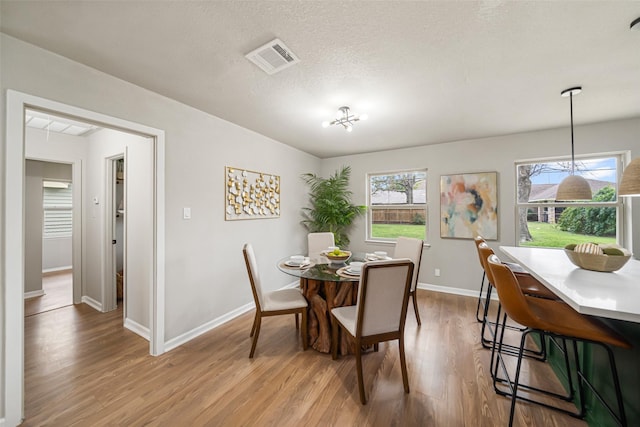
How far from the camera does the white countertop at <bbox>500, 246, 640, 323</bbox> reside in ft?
3.25

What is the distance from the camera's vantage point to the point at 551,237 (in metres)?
3.27

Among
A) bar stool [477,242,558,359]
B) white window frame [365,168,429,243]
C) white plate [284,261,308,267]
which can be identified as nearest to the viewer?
bar stool [477,242,558,359]

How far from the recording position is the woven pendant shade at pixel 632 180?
1.47 metres

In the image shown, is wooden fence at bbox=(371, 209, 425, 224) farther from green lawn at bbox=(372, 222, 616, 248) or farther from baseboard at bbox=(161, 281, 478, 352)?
green lawn at bbox=(372, 222, 616, 248)

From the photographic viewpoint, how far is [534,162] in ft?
11.0

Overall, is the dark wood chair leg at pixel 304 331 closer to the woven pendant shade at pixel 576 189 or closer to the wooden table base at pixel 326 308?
the wooden table base at pixel 326 308

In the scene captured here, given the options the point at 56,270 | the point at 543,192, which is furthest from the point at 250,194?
the point at 56,270

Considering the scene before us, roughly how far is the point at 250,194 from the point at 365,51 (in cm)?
223

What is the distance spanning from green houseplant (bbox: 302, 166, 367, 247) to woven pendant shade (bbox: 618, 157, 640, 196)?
308cm

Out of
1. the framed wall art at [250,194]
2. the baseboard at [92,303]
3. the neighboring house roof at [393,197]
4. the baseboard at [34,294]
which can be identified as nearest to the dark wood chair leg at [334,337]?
the framed wall art at [250,194]

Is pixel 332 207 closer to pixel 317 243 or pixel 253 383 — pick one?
pixel 317 243

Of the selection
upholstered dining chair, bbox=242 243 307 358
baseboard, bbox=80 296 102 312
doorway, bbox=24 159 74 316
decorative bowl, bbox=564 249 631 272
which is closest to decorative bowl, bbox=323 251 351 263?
upholstered dining chair, bbox=242 243 307 358

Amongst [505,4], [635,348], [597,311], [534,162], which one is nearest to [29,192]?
[505,4]

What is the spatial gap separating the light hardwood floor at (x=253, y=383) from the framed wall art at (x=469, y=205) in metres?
1.55
